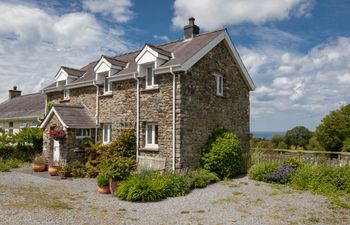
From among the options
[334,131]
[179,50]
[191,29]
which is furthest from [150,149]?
[334,131]

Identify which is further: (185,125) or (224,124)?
(224,124)

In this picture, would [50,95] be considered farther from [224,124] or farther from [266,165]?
[266,165]

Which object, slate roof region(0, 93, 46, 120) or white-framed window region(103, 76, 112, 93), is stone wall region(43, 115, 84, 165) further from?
slate roof region(0, 93, 46, 120)

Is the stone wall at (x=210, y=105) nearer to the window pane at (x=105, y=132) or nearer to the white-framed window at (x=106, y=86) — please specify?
the white-framed window at (x=106, y=86)

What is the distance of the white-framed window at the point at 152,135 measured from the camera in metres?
16.7

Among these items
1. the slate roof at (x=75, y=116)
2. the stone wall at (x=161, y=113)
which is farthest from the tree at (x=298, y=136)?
the stone wall at (x=161, y=113)

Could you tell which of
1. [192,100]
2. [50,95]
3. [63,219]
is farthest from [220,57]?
[50,95]

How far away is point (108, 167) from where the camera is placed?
13180 millimetres

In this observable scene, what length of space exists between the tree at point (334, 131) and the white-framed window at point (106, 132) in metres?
32.8

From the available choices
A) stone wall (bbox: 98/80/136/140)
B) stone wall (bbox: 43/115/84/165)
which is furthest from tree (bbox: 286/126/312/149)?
stone wall (bbox: 43/115/84/165)

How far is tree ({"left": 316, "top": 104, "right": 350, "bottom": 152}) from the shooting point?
40406 mm

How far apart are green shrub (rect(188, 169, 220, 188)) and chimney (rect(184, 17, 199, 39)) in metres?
9.19

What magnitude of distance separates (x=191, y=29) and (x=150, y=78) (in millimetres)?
4986

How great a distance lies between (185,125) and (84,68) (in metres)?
14.1
